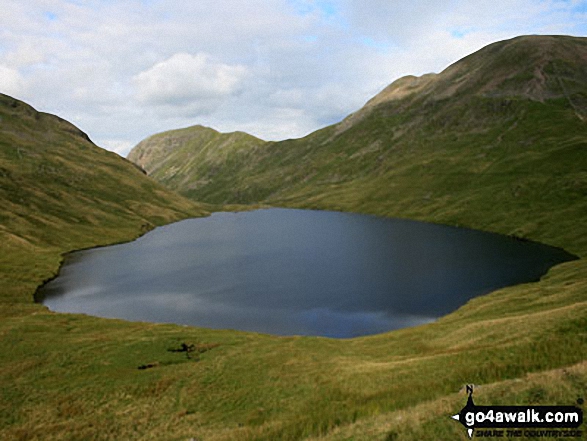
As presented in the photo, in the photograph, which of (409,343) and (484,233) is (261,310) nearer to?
(409,343)

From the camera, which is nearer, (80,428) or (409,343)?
(80,428)

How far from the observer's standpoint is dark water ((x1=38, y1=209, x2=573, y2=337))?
77.8 metres

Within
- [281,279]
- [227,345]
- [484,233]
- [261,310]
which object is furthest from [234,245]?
[227,345]

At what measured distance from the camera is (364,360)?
1711 inches

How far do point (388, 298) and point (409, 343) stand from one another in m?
37.9
